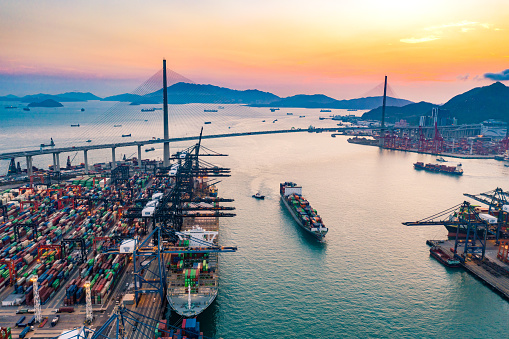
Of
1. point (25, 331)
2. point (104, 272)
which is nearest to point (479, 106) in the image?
point (104, 272)

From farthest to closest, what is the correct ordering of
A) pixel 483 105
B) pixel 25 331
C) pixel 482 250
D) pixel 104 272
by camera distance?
pixel 483 105
pixel 482 250
pixel 104 272
pixel 25 331

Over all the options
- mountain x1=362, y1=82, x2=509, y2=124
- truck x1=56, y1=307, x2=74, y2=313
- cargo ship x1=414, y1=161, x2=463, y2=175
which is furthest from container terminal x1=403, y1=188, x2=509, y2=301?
mountain x1=362, y1=82, x2=509, y2=124

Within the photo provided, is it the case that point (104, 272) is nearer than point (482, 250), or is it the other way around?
point (104, 272)

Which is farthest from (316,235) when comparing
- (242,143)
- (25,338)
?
(242,143)

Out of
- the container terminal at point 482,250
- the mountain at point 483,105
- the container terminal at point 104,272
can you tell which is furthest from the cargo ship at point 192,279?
the mountain at point 483,105

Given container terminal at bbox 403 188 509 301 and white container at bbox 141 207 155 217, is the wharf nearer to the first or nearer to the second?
container terminal at bbox 403 188 509 301

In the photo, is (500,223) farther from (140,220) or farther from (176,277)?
(140,220)

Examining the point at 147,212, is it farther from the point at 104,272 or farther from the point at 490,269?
the point at 490,269
